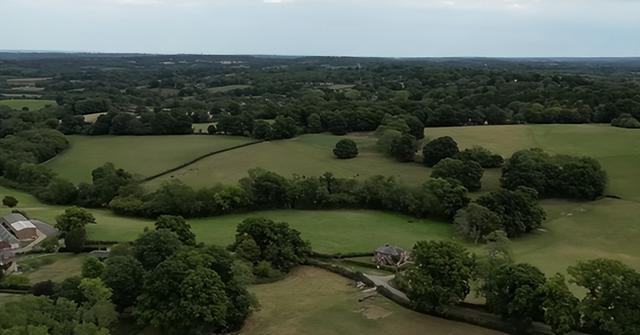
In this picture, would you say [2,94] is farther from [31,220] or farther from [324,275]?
[324,275]

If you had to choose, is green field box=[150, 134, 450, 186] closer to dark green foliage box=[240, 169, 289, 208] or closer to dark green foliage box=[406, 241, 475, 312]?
dark green foliage box=[240, 169, 289, 208]

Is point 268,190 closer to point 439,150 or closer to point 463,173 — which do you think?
point 463,173

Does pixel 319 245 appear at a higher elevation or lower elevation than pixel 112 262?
lower

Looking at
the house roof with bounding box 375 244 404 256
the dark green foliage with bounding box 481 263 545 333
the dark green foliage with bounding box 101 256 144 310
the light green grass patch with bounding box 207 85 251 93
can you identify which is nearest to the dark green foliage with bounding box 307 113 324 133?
the house roof with bounding box 375 244 404 256

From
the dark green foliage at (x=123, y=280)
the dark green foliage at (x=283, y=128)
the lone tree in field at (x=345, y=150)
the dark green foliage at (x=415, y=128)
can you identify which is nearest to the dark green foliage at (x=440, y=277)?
the dark green foliage at (x=123, y=280)

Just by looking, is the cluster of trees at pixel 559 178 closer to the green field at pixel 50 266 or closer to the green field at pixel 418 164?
the green field at pixel 418 164

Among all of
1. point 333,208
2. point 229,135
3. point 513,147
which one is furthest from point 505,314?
point 229,135
